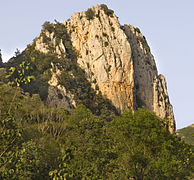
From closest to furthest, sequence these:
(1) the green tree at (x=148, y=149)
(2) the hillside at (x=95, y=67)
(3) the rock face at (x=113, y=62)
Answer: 1. (1) the green tree at (x=148, y=149)
2. (2) the hillside at (x=95, y=67)
3. (3) the rock face at (x=113, y=62)

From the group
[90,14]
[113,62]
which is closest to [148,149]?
[113,62]

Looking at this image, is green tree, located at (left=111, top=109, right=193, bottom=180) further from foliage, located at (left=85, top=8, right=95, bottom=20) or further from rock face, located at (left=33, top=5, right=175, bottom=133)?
foliage, located at (left=85, top=8, right=95, bottom=20)

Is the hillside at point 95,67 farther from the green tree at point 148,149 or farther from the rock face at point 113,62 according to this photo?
the green tree at point 148,149

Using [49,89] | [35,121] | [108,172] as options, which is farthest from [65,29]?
[108,172]

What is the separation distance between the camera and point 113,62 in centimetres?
12638

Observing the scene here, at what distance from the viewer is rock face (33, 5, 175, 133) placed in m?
124

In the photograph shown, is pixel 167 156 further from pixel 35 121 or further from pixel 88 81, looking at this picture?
pixel 88 81

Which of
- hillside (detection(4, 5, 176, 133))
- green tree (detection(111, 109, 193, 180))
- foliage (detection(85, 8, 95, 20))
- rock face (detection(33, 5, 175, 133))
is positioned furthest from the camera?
foliage (detection(85, 8, 95, 20))

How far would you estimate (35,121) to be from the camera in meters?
68.9

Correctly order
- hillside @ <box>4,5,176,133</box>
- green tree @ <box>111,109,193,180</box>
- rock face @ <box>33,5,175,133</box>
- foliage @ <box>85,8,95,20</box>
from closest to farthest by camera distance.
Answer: green tree @ <box>111,109,193,180</box> → hillside @ <box>4,5,176,133</box> → rock face @ <box>33,5,175,133</box> → foliage @ <box>85,8,95,20</box>

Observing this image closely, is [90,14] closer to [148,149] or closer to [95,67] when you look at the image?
Answer: [95,67]

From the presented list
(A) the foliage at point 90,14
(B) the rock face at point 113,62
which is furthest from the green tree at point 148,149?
(A) the foliage at point 90,14

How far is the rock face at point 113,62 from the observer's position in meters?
124

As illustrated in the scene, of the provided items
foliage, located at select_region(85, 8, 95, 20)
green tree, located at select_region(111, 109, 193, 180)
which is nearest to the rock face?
foliage, located at select_region(85, 8, 95, 20)
